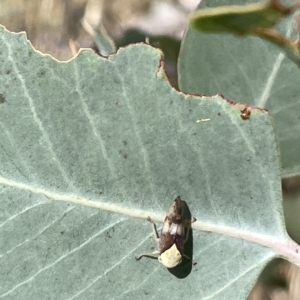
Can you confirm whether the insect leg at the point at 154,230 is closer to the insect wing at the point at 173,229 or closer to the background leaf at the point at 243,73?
the insect wing at the point at 173,229

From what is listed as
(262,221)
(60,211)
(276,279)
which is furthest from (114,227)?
(276,279)

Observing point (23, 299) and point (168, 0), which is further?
point (168, 0)

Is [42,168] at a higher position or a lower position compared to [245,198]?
higher

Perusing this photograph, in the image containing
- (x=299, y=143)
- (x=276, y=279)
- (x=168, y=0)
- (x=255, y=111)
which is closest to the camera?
(x=255, y=111)

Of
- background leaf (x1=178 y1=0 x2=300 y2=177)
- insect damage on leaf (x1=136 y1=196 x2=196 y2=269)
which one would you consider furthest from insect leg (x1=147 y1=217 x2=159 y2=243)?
background leaf (x1=178 y1=0 x2=300 y2=177)

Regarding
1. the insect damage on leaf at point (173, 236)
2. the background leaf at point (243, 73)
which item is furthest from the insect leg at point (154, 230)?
the background leaf at point (243, 73)

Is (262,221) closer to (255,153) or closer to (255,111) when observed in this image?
A: (255,153)
